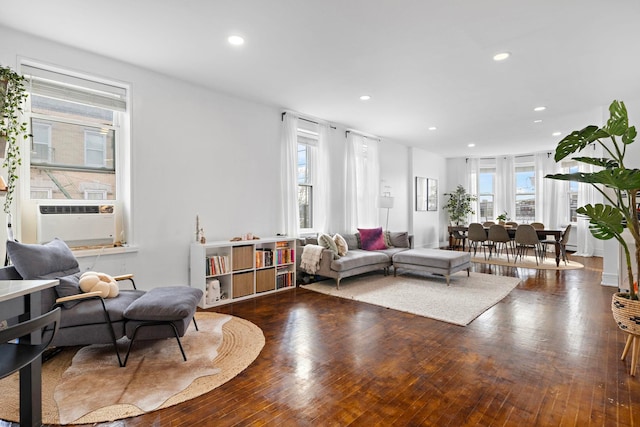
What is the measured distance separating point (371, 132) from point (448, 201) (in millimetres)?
4747

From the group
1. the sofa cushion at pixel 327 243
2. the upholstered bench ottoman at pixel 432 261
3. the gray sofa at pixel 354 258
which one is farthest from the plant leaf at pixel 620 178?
the sofa cushion at pixel 327 243

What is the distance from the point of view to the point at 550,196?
9406 mm

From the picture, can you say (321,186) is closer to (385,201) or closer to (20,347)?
(385,201)

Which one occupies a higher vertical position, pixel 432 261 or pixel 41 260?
pixel 41 260

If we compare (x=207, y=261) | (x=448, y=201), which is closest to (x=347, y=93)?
(x=207, y=261)

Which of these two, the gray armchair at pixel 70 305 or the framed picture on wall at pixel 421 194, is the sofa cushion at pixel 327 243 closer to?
the gray armchair at pixel 70 305

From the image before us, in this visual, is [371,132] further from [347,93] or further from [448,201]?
[448,201]

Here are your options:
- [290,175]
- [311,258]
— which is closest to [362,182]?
[290,175]

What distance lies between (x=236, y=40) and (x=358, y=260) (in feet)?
11.7

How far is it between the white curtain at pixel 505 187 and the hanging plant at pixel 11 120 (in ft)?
36.3

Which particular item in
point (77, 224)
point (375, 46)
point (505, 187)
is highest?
point (375, 46)

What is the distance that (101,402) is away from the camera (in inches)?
84.2

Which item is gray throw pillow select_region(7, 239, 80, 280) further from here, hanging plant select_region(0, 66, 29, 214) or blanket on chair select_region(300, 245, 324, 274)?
blanket on chair select_region(300, 245, 324, 274)

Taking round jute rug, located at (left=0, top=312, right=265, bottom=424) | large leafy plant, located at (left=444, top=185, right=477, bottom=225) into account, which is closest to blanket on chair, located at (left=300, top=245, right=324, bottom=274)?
round jute rug, located at (left=0, top=312, right=265, bottom=424)
